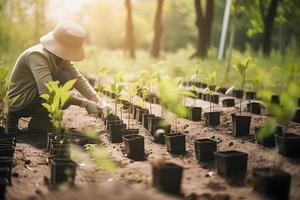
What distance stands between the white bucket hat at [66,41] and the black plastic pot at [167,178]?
2.23 metres

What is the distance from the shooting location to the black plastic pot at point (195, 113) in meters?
5.17

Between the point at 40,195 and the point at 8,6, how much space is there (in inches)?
559

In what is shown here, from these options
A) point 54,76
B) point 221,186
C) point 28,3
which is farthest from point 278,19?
point 221,186

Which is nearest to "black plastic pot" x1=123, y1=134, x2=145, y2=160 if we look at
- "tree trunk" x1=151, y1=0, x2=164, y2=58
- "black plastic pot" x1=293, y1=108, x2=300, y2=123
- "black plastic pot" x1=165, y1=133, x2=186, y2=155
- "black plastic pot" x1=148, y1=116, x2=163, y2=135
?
"black plastic pot" x1=165, y1=133, x2=186, y2=155

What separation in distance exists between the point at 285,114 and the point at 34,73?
273 centimetres

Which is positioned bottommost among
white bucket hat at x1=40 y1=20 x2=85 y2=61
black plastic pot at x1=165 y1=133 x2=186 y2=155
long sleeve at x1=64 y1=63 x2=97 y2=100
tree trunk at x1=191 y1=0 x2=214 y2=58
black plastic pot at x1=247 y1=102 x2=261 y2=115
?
black plastic pot at x1=165 y1=133 x2=186 y2=155

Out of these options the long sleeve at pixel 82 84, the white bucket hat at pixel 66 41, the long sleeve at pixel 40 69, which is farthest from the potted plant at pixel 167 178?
the long sleeve at pixel 82 84

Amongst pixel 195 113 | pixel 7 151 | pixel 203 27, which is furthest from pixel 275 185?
pixel 203 27

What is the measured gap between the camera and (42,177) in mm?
3354

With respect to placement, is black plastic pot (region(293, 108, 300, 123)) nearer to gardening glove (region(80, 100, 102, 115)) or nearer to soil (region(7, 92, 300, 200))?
soil (region(7, 92, 300, 200))

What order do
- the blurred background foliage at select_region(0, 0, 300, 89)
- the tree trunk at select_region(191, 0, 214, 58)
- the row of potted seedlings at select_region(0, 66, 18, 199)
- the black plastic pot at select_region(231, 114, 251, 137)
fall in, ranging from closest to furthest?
1. the row of potted seedlings at select_region(0, 66, 18, 199)
2. the black plastic pot at select_region(231, 114, 251, 137)
3. the blurred background foliage at select_region(0, 0, 300, 89)
4. the tree trunk at select_region(191, 0, 214, 58)

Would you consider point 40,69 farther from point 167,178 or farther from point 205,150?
point 167,178

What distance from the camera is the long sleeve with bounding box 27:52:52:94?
4.49 m

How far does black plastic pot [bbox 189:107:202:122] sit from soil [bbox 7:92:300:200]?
0.59 feet
